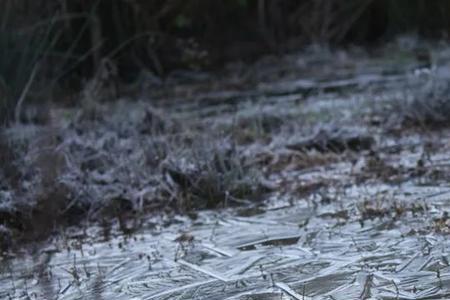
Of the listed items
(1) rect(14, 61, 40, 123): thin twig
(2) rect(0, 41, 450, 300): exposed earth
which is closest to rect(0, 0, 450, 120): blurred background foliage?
(2) rect(0, 41, 450, 300): exposed earth

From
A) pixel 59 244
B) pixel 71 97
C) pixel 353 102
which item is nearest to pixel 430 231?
pixel 59 244

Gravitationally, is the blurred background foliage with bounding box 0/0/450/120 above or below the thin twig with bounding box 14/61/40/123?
below

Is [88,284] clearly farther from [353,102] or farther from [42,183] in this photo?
[353,102]

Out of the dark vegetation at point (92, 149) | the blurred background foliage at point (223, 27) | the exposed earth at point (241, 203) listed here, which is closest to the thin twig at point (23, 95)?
the dark vegetation at point (92, 149)

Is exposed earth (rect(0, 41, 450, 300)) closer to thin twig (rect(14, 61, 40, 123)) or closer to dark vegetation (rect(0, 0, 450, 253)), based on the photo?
dark vegetation (rect(0, 0, 450, 253))

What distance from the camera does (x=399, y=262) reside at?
4.97 meters

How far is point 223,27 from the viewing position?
20.2 m

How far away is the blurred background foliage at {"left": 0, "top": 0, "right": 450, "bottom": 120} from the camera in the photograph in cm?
1688

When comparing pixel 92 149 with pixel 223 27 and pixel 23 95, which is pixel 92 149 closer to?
pixel 23 95

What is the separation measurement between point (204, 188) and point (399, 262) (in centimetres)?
239

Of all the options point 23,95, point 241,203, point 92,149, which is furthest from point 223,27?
point 241,203

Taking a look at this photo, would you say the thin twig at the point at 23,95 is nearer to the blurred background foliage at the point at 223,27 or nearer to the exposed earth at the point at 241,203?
the exposed earth at the point at 241,203

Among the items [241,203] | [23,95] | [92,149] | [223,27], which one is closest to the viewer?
[241,203]

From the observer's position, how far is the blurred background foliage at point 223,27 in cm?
1688
